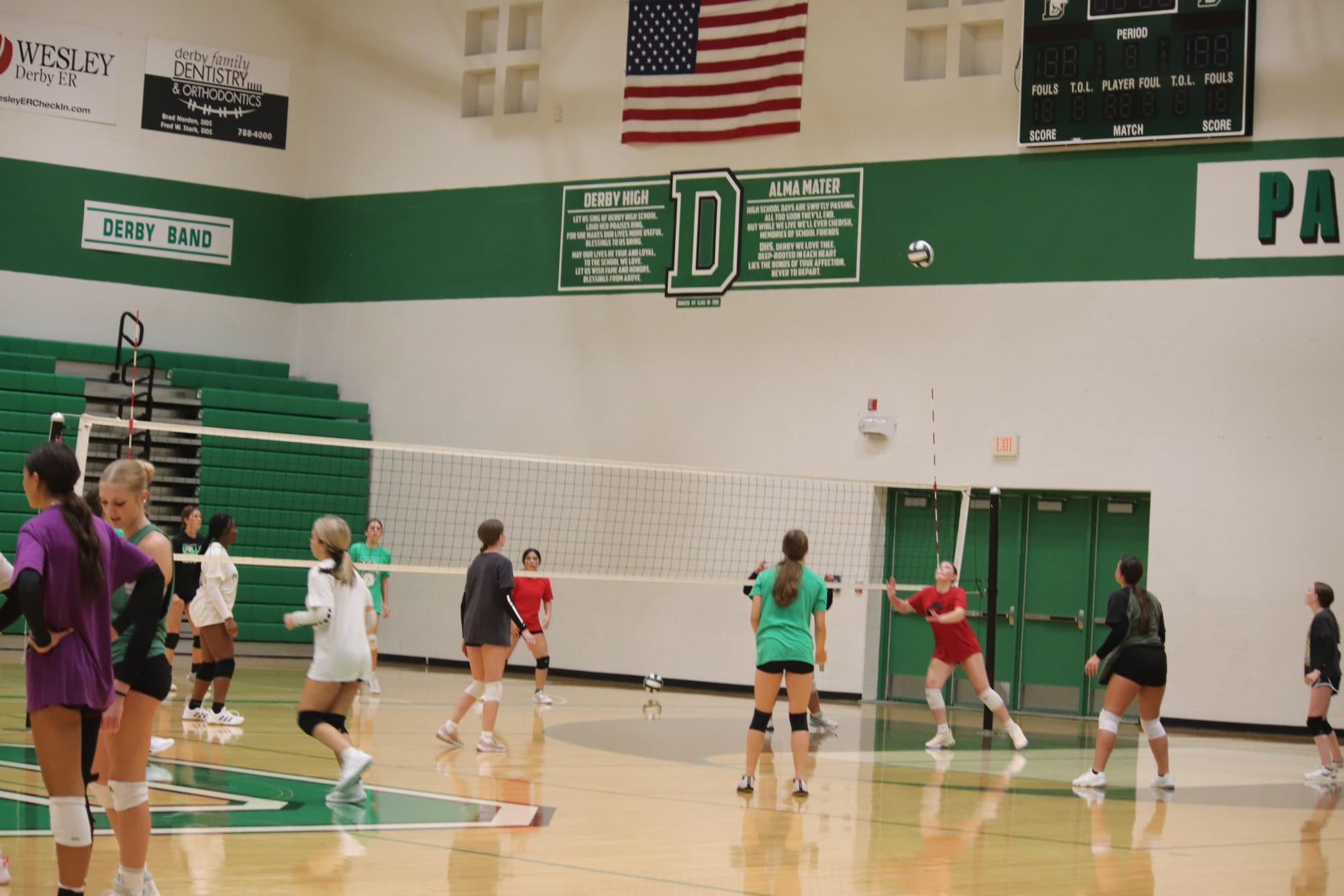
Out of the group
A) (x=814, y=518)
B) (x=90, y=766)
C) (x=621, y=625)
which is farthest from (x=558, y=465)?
(x=90, y=766)

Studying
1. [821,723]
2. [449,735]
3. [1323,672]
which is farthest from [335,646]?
[1323,672]

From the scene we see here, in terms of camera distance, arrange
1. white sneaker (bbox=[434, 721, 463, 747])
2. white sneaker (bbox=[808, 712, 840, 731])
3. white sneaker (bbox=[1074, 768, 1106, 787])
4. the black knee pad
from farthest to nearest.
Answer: white sneaker (bbox=[808, 712, 840, 731])
white sneaker (bbox=[434, 721, 463, 747])
white sneaker (bbox=[1074, 768, 1106, 787])
the black knee pad

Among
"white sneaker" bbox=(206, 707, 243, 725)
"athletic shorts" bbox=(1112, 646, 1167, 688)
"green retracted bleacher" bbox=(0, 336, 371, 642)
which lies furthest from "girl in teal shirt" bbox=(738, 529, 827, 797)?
"green retracted bleacher" bbox=(0, 336, 371, 642)

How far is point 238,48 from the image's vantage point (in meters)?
23.8

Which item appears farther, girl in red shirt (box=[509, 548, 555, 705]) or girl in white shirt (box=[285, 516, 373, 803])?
girl in red shirt (box=[509, 548, 555, 705])

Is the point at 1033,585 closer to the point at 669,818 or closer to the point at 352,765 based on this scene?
the point at 669,818

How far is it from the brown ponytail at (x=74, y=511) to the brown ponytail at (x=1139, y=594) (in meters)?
8.22

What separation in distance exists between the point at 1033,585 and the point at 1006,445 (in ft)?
5.82

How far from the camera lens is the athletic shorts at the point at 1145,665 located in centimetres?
1181

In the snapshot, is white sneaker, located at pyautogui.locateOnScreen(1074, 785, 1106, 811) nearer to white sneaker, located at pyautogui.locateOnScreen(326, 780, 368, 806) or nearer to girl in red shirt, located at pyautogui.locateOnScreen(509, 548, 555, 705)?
white sneaker, located at pyautogui.locateOnScreen(326, 780, 368, 806)

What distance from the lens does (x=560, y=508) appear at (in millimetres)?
21750

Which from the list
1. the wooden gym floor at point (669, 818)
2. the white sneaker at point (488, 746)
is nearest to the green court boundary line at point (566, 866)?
the wooden gym floor at point (669, 818)

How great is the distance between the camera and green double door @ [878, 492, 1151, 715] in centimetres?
1861

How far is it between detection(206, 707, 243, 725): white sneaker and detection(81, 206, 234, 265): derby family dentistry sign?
454 inches
